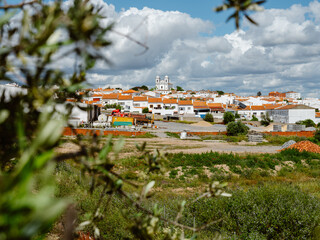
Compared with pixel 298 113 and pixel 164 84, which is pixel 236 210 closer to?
pixel 298 113

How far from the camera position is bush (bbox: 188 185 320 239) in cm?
744

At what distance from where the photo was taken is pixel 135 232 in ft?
4.66

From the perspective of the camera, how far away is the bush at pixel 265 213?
293 inches

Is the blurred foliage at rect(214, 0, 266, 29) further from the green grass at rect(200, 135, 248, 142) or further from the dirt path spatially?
the green grass at rect(200, 135, 248, 142)

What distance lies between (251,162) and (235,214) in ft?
41.9

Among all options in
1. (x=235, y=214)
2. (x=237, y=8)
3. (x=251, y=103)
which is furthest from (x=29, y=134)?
(x=251, y=103)

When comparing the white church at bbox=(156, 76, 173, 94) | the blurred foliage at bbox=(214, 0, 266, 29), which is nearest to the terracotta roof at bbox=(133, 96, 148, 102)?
the blurred foliage at bbox=(214, 0, 266, 29)

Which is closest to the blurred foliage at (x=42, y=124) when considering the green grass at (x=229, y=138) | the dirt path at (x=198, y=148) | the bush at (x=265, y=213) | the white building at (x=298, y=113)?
the bush at (x=265, y=213)

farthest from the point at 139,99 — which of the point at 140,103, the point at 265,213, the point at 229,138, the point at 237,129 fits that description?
the point at 265,213

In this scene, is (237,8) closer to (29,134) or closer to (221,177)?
(29,134)

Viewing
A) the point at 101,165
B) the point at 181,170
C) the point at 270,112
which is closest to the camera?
the point at 101,165

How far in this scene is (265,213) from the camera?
318 inches

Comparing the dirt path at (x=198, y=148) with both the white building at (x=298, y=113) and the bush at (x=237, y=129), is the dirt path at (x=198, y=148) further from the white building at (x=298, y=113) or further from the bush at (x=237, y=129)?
the white building at (x=298, y=113)

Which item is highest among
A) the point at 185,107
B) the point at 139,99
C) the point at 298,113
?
the point at 139,99
